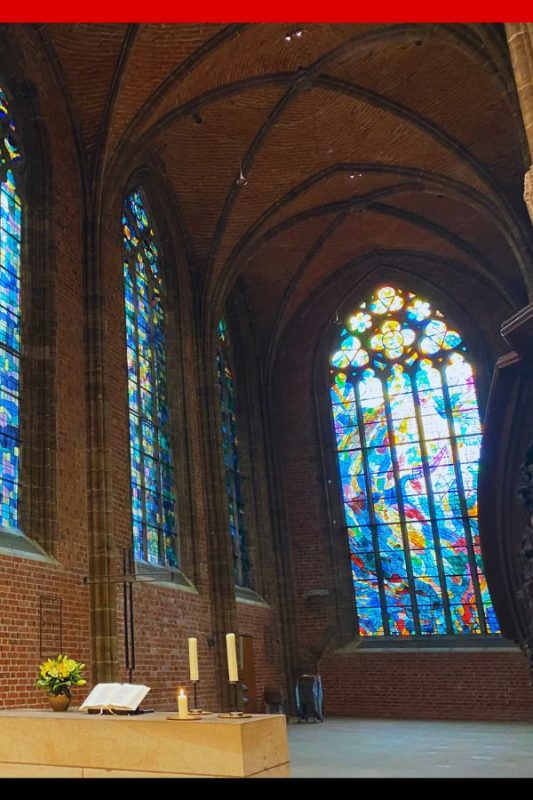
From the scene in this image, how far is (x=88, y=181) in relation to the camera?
11961 millimetres

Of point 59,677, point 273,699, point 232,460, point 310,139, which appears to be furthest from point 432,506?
point 59,677

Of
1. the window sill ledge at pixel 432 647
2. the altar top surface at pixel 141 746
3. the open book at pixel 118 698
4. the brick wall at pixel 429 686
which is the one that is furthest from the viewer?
the window sill ledge at pixel 432 647

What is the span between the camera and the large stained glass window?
12461 millimetres

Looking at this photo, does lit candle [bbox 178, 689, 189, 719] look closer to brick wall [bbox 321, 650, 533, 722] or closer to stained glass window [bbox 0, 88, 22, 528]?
stained glass window [bbox 0, 88, 22, 528]

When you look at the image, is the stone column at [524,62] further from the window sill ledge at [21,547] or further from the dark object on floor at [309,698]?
the dark object on floor at [309,698]

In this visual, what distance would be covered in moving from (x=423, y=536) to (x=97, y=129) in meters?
10.6

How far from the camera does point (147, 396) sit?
13.3 m

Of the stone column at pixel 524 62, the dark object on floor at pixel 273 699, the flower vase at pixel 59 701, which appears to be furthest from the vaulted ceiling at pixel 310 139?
the flower vase at pixel 59 701

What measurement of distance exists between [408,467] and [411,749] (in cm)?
882

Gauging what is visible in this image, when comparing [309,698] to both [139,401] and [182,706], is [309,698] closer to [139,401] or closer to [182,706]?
[139,401]

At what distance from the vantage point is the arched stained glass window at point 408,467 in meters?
16.7

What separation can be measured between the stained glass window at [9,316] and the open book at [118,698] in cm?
404

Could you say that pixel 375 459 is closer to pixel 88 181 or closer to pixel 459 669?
pixel 459 669

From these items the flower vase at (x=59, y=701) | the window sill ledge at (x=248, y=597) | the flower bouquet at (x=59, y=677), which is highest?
the window sill ledge at (x=248, y=597)
